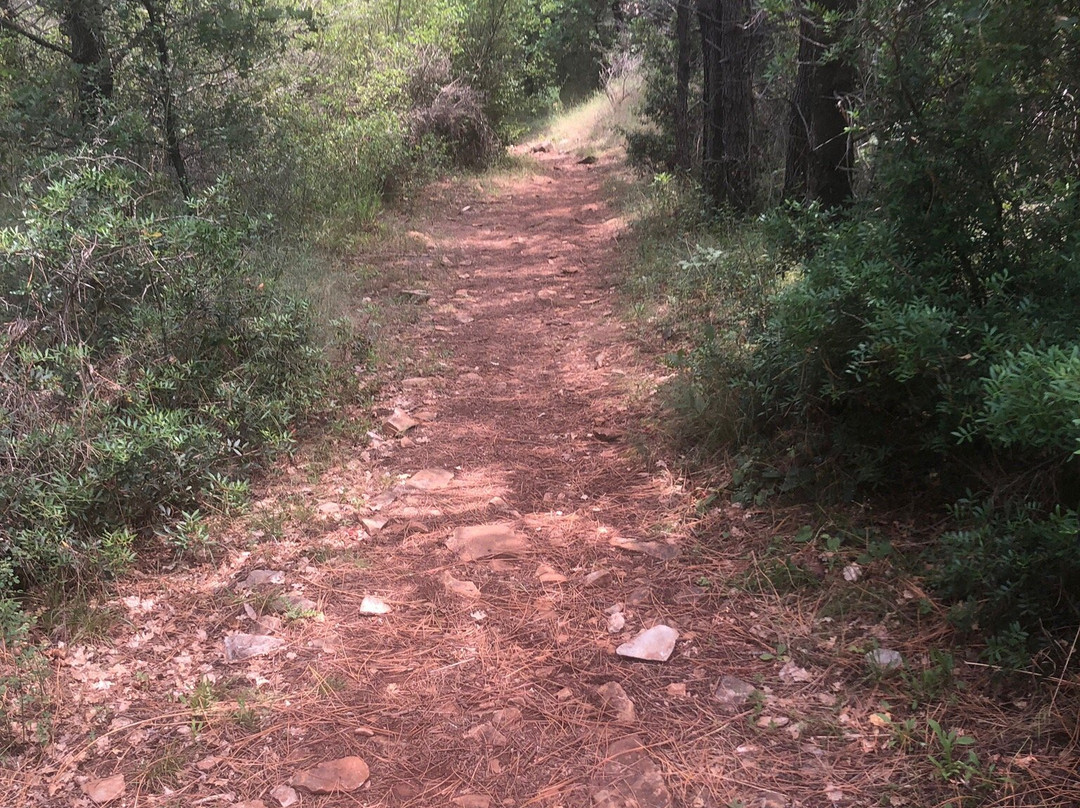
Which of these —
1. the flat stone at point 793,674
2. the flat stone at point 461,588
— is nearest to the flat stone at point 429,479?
the flat stone at point 461,588

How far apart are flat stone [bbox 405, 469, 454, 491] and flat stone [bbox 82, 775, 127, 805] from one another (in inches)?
79.0

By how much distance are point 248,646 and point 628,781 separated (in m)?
1.52

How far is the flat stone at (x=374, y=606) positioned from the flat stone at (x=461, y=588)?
0.84 ft

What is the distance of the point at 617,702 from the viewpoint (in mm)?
2602

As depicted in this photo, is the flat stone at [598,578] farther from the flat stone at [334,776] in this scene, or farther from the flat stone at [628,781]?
the flat stone at [334,776]

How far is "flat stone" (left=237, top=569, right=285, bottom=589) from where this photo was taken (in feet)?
10.8

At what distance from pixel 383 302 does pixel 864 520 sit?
189 inches

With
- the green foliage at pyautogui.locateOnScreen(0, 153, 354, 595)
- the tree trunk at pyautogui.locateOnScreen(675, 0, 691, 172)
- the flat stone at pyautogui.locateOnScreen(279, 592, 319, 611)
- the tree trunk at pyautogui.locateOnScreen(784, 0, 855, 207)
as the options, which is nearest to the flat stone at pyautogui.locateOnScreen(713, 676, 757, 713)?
the flat stone at pyautogui.locateOnScreen(279, 592, 319, 611)

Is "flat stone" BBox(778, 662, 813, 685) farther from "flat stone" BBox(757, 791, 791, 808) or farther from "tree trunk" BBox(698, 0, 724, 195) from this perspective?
"tree trunk" BBox(698, 0, 724, 195)

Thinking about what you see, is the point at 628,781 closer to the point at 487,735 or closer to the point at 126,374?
the point at 487,735

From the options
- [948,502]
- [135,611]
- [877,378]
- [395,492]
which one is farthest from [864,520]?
[135,611]

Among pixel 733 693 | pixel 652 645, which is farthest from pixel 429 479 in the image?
pixel 733 693

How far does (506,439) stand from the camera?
465 centimetres

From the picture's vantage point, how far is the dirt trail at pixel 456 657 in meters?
2.33
